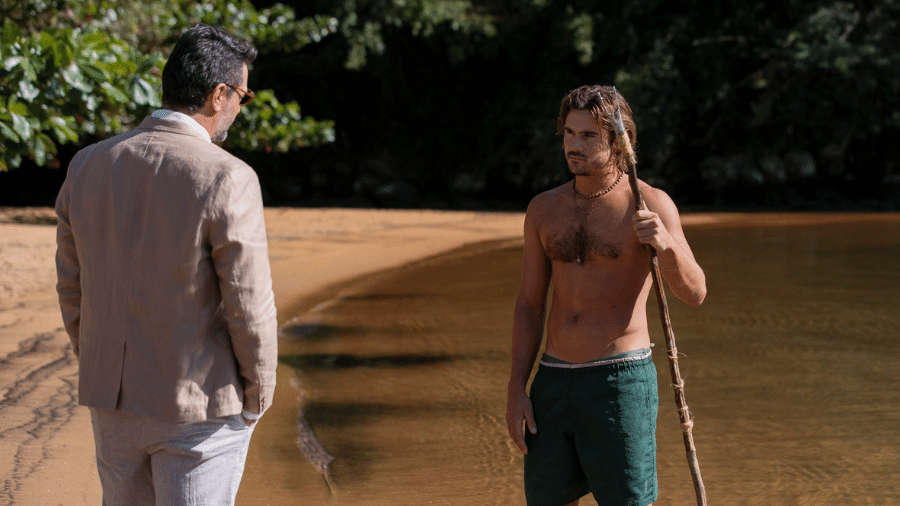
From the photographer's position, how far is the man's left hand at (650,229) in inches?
91.4

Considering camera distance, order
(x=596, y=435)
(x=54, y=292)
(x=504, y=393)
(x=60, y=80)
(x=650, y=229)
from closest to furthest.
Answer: (x=650, y=229), (x=596, y=435), (x=504, y=393), (x=60, y=80), (x=54, y=292)

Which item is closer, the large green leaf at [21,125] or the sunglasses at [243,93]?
the sunglasses at [243,93]

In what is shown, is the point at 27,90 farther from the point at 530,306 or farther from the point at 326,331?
the point at 530,306

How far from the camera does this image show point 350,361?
280 inches

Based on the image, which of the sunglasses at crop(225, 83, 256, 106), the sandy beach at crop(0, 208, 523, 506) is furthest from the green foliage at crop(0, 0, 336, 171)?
the sunglasses at crop(225, 83, 256, 106)

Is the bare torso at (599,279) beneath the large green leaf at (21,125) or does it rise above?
beneath

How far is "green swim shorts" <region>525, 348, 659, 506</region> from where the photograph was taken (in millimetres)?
2424

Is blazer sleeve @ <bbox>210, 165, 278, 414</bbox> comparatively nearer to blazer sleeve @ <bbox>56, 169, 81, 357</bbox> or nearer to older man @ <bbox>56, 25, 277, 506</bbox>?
older man @ <bbox>56, 25, 277, 506</bbox>

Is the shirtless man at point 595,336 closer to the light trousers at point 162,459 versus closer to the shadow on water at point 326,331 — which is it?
the light trousers at point 162,459

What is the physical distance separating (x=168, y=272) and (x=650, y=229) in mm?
1265

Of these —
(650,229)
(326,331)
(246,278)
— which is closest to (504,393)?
(326,331)

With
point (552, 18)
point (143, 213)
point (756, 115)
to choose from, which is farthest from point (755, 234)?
point (143, 213)

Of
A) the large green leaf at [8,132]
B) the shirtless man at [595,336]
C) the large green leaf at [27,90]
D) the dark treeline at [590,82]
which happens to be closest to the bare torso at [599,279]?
the shirtless man at [595,336]

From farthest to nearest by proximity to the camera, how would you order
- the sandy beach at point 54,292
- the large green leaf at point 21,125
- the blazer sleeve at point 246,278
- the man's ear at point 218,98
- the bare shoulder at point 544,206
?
the large green leaf at point 21,125 → the sandy beach at point 54,292 → the bare shoulder at point 544,206 → the man's ear at point 218,98 → the blazer sleeve at point 246,278
